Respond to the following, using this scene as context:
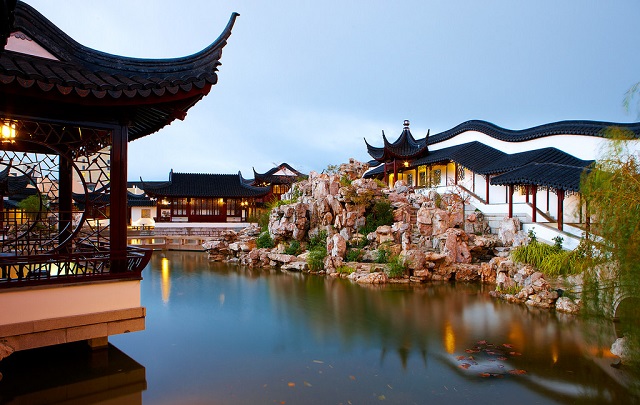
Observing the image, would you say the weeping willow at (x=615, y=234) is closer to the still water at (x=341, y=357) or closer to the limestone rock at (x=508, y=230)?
the still water at (x=341, y=357)

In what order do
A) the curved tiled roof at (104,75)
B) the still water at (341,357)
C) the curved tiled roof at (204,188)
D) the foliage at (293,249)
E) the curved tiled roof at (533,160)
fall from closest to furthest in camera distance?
1. the curved tiled roof at (104,75)
2. the still water at (341,357)
3. the curved tiled roof at (533,160)
4. the foliage at (293,249)
5. the curved tiled roof at (204,188)

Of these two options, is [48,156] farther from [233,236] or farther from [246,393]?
[233,236]

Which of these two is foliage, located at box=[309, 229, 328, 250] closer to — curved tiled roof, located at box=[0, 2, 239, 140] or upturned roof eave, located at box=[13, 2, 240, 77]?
curved tiled roof, located at box=[0, 2, 239, 140]

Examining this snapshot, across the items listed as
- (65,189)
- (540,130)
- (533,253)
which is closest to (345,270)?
(533,253)

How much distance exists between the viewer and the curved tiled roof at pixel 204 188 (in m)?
27.9

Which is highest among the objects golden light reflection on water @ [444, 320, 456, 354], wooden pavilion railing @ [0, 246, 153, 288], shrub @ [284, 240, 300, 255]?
wooden pavilion railing @ [0, 246, 153, 288]

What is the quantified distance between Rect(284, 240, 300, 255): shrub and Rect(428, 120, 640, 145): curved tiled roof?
10.7m

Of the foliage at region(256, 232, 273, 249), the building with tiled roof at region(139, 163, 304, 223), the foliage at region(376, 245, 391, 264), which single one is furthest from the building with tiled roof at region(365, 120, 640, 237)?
the building with tiled roof at region(139, 163, 304, 223)

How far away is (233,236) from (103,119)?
16638 millimetres

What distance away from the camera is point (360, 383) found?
492 cm

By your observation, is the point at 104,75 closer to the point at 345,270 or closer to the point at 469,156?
the point at 345,270

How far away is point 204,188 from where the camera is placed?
29.1 meters

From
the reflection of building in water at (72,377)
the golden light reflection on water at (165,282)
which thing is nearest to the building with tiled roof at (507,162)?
the reflection of building in water at (72,377)

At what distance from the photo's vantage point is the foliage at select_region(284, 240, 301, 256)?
55.6 ft
